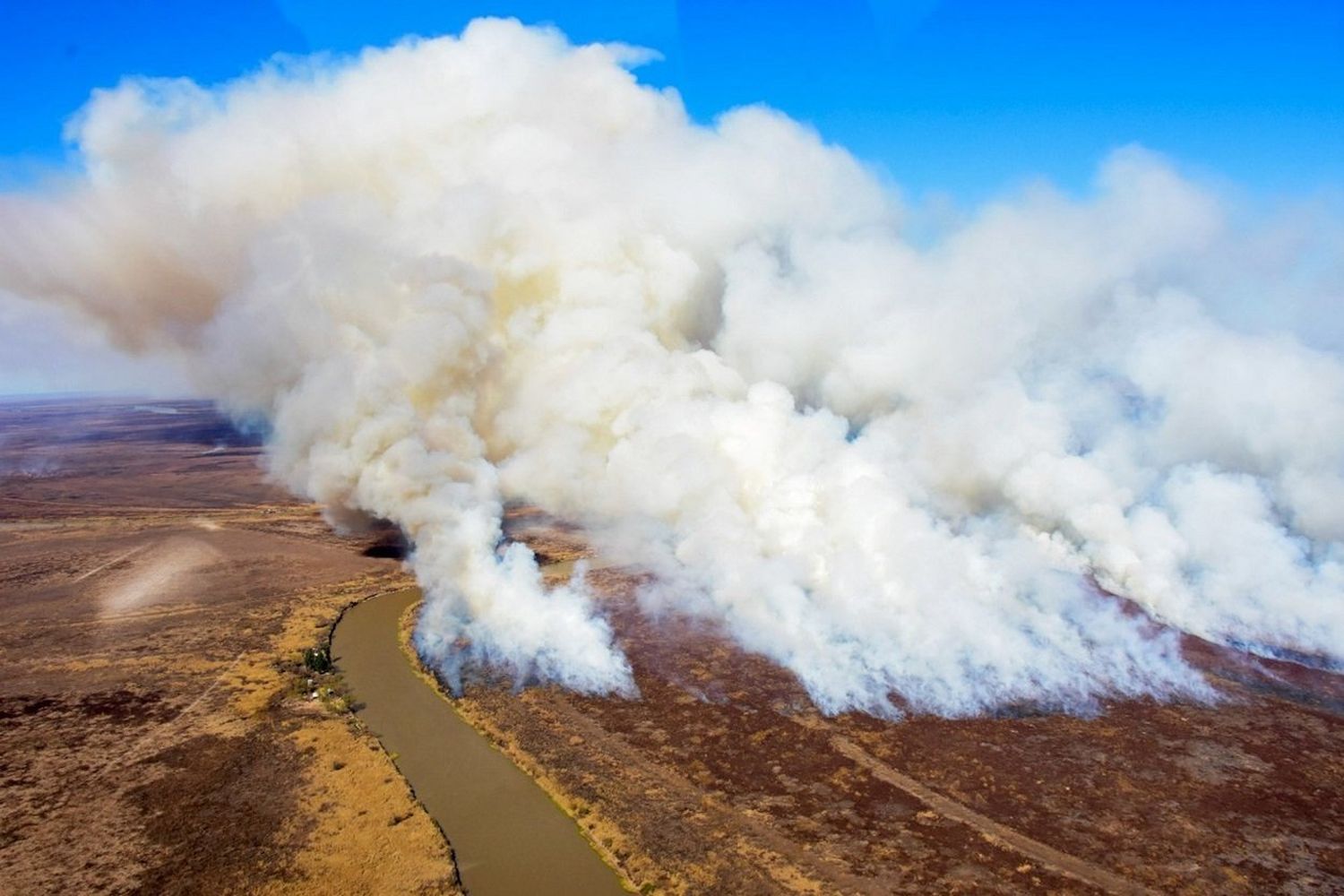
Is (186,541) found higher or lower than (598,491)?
lower

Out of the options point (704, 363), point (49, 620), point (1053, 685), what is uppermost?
point (704, 363)

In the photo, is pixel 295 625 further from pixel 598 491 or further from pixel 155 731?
pixel 598 491

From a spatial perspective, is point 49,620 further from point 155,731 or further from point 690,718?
point 690,718

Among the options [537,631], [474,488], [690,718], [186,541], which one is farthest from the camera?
[186,541]

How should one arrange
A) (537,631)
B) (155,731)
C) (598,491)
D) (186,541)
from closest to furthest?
1. (155,731)
2. (537,631)
3. (186,541)
4. (598,491)

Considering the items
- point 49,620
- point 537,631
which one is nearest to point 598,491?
point 537,631

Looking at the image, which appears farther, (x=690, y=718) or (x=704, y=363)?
(x=704, y=363)
